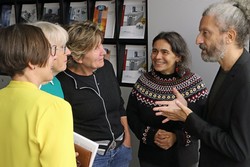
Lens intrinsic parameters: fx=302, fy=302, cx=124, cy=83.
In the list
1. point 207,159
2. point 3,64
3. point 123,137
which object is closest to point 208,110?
point 207,159

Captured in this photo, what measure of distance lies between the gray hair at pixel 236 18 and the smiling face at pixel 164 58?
575 millimetres

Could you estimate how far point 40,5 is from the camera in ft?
10.2

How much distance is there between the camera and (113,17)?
2764 millimetres

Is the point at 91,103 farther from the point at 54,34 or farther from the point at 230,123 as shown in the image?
the point at 230,123

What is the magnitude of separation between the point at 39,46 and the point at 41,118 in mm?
260

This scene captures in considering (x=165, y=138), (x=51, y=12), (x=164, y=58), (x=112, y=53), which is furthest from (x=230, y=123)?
(x=51, y=12)

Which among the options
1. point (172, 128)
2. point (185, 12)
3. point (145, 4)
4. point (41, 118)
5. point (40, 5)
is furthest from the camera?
point (40, 5)

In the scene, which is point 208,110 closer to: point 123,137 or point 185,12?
point 123,137

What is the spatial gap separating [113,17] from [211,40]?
1.46 metres

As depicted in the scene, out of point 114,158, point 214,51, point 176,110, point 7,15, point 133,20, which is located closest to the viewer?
point 214,51

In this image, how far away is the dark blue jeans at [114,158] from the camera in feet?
5.98

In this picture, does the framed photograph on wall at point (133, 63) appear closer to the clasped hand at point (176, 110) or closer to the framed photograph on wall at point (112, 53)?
the framed photograph on wall at point (112, 53)

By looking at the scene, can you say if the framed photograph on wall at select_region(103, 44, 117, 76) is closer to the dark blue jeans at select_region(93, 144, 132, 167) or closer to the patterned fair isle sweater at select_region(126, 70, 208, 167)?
the patterned fair isle sweater at select_region(126, 70, 208, 167)

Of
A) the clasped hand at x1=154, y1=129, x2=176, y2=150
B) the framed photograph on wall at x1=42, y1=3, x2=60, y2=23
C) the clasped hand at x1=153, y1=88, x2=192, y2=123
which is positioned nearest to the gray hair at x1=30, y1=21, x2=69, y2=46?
the clasped hand at x1=153, y1=88, x2=192, y2=123
